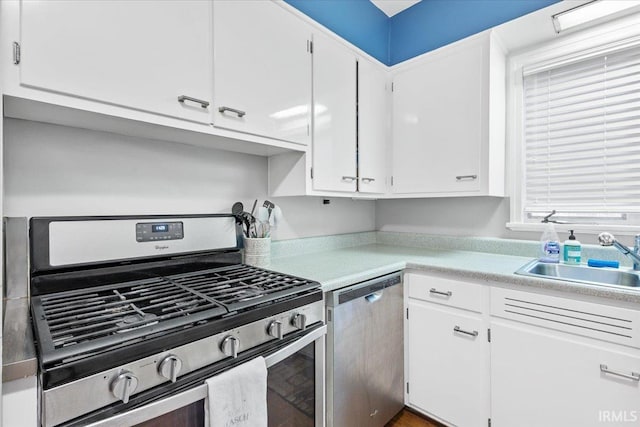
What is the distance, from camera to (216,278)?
129cm

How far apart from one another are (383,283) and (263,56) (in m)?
1.24

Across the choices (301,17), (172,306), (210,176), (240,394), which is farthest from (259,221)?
(301,17)

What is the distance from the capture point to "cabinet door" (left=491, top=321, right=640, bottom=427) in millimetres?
1165

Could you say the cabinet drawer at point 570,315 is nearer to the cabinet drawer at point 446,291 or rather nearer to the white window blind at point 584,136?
the cabinet drawer at point 446,291

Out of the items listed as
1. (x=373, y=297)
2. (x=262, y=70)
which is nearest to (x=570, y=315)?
(x=373, y=297)

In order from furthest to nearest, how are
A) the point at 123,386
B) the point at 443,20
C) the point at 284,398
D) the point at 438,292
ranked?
the point at 443,20 < the point at 438,292 < the point at 284,398 < the point at 123,386

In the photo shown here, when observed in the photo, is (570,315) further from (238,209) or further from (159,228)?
(159,228)

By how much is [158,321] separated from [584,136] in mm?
2313

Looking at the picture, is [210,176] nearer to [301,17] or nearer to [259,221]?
[259,221]

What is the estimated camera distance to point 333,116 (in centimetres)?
178

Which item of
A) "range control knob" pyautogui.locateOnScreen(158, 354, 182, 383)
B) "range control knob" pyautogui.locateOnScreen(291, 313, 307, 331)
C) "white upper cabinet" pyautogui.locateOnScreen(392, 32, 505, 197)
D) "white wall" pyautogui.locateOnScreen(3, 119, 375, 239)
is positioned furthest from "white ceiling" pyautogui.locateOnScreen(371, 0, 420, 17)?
"range control knob" pyautogui.locateOnScreen(158, 354, 182, 383)

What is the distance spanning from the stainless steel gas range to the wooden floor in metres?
0.74

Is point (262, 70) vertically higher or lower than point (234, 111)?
higher

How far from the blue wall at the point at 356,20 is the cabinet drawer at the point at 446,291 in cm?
174
